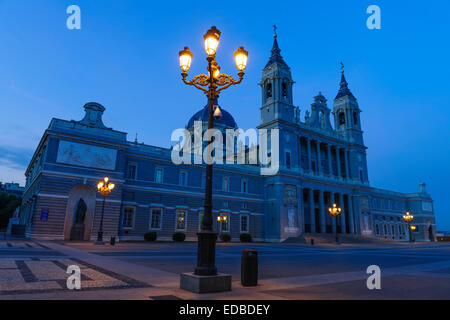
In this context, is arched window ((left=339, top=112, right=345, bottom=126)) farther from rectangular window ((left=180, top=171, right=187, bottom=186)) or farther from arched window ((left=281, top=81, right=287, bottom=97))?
rectangular window ((left=180, top=171, right=187, bottom=186))

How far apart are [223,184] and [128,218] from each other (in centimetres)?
1443

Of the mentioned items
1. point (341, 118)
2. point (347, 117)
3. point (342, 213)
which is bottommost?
point (342, 213)

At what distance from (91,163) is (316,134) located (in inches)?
1519

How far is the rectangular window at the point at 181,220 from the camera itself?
38375 mm

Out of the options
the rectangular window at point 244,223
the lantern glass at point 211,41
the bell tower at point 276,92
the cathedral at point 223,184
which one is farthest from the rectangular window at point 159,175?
the lantern glass at point 211,41

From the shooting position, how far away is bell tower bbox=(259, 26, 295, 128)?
161ft

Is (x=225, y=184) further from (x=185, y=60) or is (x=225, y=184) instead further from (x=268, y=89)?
(x=185, y=60)

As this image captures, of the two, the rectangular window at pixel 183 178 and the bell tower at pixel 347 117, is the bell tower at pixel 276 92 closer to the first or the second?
the bell tower at pixel 347 117

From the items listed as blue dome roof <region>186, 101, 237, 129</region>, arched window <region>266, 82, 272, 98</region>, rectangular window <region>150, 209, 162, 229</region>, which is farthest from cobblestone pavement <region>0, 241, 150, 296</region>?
blue dome roof <region>186, 101, 237, 129</region>

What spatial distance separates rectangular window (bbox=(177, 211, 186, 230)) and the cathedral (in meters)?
0.13

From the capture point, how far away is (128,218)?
114 ft

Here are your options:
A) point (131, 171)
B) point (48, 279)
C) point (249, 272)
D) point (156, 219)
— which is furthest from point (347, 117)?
point (48, 279)

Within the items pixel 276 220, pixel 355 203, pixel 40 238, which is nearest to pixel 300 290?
pixel 40 238

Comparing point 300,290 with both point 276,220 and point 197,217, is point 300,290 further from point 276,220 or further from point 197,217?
point 276,220
